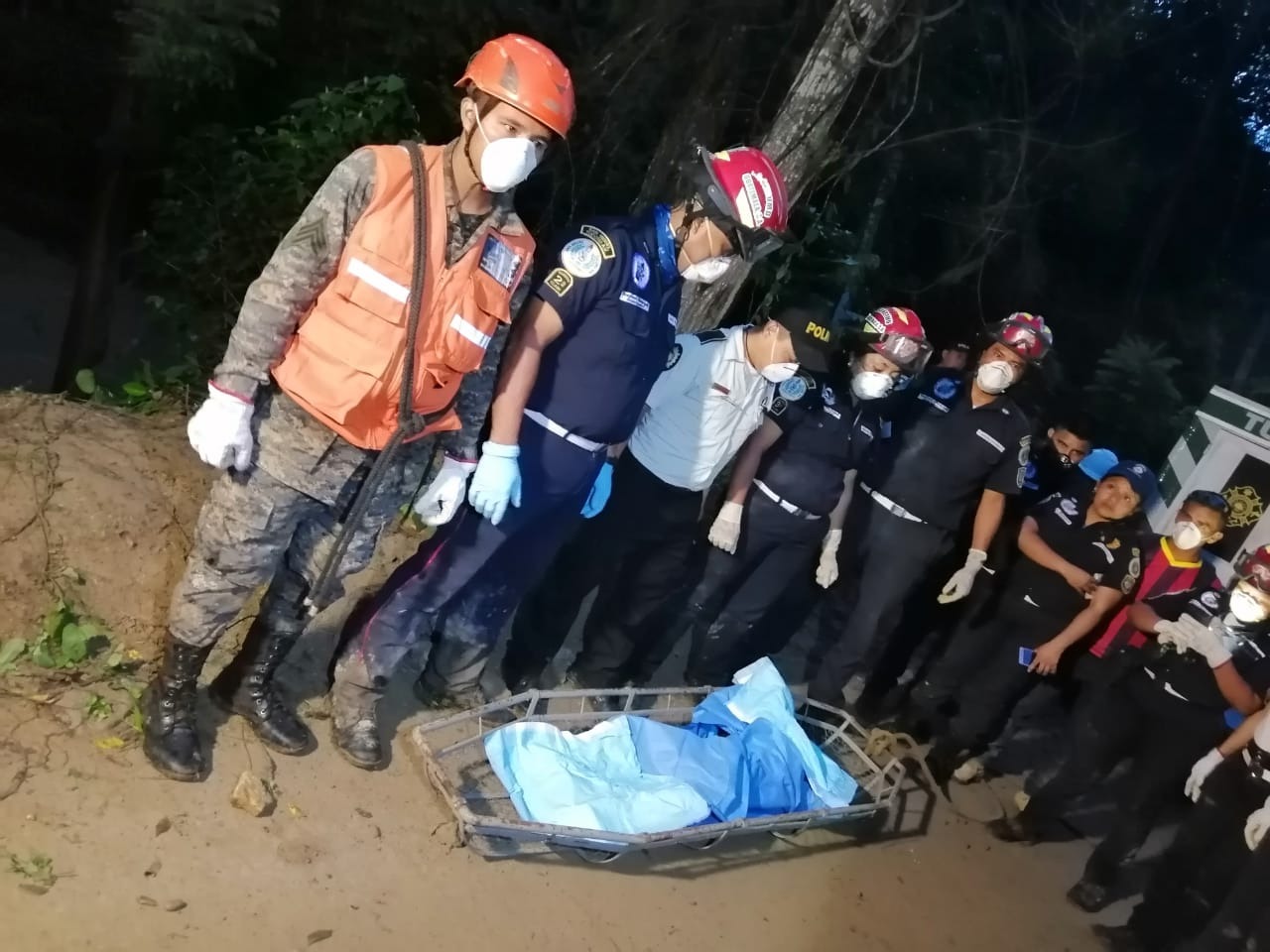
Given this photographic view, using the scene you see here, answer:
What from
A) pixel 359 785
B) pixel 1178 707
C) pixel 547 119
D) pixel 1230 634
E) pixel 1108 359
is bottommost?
pixel 359 785

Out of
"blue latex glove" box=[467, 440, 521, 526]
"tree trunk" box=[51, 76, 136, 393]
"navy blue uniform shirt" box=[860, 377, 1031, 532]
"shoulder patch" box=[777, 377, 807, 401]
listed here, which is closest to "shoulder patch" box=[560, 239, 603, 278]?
"blue latex glove" box=[467, 440, 521, 526]

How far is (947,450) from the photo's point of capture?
3.88 meters

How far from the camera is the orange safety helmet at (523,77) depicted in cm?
218

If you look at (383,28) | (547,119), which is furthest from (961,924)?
(383,28)

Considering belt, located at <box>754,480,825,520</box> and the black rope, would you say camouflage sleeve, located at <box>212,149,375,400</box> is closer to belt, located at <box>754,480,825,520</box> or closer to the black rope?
the black rope

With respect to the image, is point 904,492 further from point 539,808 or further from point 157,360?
point 157,360

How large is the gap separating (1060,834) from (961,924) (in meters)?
0.89

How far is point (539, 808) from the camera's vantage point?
2.91 m

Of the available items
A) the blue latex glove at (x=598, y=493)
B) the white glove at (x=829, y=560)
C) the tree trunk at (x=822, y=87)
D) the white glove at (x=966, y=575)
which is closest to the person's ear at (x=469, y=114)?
the blue latex glove at (x=598, y=493)

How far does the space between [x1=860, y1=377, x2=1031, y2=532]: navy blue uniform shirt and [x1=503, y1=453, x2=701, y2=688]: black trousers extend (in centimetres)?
96

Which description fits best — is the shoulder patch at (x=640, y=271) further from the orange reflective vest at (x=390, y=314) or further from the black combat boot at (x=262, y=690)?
the black combat boot at (x=262, y=690)

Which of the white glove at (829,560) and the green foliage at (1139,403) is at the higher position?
the green foliage at (1139,403)

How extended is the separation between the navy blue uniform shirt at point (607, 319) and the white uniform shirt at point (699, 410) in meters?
0.28

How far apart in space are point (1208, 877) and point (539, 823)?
235 cm
